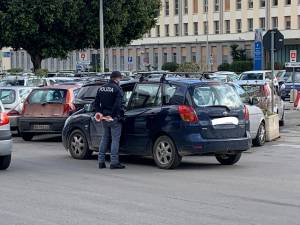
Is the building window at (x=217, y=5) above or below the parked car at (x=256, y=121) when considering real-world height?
above

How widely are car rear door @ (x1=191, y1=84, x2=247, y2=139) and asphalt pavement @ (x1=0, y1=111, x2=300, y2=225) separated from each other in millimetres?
682

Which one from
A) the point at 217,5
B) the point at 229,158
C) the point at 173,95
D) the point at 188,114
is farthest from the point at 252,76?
the point at 217,5

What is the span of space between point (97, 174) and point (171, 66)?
262 ft

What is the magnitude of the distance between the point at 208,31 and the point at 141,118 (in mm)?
84888

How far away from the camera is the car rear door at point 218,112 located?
44.9 feet

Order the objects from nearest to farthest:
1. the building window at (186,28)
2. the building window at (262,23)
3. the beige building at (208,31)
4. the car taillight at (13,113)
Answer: the car taillight at (13,113) → the beige building at (208,31) → the building window at (262,23) → the building window at (186,28)

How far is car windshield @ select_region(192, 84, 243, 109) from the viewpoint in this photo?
13.9 m

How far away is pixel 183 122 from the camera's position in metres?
13.6

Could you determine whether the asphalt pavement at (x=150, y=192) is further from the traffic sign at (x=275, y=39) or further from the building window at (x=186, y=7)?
the building window at (x=186, y=7)

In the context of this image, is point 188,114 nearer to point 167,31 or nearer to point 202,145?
point 202,145

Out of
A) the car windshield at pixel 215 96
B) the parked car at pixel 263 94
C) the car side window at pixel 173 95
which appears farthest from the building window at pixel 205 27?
the car side window at pixel 173 95

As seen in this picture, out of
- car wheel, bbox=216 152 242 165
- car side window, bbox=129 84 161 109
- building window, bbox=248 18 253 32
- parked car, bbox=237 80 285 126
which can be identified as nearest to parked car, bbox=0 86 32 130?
parked car, bbox=237 80 285 126

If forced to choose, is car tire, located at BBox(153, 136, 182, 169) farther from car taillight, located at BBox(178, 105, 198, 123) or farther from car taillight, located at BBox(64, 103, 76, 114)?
car taillight, located at BBox(64, 103, 76, 114)

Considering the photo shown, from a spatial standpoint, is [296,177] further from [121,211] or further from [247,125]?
[121,211]
